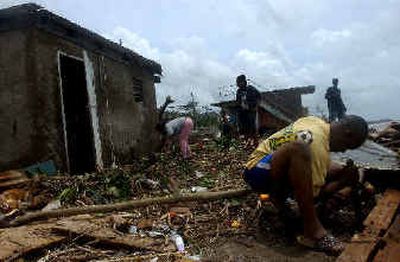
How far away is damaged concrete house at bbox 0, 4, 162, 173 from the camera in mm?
8180

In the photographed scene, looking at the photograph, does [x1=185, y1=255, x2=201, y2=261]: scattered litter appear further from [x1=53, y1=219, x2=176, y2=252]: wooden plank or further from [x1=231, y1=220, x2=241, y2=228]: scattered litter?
[x1=231, y1=220, x2=241, y2=228]: scattered litter

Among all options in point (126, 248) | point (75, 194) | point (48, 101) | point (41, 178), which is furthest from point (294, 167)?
point (48, 101)

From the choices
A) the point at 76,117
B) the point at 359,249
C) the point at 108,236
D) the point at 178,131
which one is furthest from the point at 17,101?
the point at 359,249

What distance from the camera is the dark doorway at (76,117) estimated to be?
10289mm

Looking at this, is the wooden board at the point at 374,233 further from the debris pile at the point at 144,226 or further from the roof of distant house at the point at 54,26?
the roof of distant house at the point at 54,26

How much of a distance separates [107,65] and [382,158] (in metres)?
6.40

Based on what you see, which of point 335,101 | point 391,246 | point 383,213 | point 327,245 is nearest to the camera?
point 391,246

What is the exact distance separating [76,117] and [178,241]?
6.80 m

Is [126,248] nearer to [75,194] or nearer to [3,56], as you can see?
[75,194]

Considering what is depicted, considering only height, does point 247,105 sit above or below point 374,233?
above

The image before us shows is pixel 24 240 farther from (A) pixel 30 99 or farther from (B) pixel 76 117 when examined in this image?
(B) pixel 76 117

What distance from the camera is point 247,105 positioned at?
11.4 m

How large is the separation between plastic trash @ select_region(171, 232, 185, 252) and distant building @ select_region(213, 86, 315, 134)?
9.81m

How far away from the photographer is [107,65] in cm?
1100
